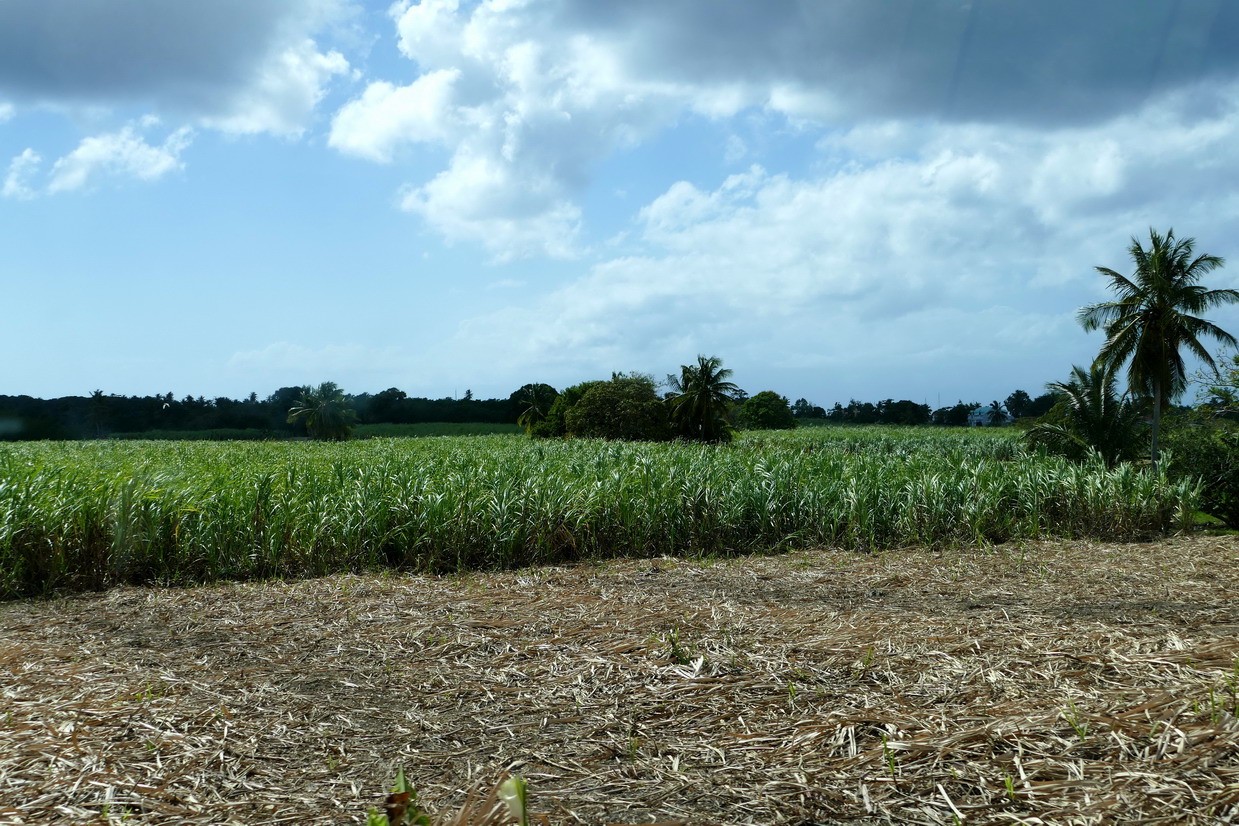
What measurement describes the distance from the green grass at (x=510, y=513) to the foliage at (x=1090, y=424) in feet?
43.6

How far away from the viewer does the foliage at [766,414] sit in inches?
2744

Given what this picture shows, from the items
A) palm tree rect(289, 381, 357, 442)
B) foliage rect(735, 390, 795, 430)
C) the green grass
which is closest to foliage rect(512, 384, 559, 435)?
palm tree rect(289, 381, 357, 442)

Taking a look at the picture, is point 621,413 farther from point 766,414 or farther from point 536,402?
point 766,414

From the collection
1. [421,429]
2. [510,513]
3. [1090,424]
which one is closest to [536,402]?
[421,429]

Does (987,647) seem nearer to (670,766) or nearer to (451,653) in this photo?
(670,766)

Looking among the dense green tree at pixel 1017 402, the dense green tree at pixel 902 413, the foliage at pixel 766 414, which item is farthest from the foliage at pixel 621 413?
the dense green tree at pixel 1017 402

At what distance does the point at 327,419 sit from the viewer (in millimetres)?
52812

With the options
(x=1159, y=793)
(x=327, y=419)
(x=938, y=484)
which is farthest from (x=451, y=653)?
(x=327, y=419)

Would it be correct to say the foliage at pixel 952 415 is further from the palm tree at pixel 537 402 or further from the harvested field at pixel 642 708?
the harvested field at pixel 642 708

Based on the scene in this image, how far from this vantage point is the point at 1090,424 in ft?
81.3

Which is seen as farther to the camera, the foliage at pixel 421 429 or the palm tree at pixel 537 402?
the foliage at pixel 421 429

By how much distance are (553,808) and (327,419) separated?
176 ft

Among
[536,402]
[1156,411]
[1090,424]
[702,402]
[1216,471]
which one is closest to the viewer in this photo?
[1216,471]

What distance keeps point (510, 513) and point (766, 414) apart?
62659mm
